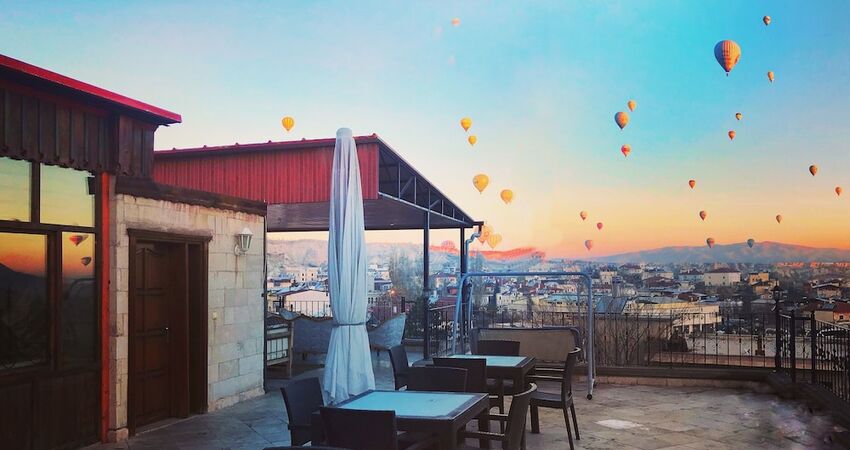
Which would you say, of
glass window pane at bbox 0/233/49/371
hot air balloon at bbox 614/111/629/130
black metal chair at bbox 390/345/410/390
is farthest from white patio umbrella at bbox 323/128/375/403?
hot air balloon at bbox 614/111/629/130

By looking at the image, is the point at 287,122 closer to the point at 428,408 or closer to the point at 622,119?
the point at 622,119

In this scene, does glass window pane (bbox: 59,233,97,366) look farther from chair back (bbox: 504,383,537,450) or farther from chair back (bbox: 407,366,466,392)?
chair back (bbox: 504,383,537,450)

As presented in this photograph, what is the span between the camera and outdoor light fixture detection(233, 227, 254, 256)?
25.5ft

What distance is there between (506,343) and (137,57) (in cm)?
1113

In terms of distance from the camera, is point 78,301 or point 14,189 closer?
point 14,189

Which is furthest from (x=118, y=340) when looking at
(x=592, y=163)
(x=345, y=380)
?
(x=592, y=163)

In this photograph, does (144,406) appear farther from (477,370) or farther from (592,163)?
(592,163)

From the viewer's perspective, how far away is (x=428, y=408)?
3979mm

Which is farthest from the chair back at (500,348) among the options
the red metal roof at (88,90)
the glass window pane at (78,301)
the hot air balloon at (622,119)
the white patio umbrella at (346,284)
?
the hot air balloon at (622,119)

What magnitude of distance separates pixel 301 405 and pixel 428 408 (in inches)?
32.9

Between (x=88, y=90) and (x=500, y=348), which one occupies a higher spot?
(x=88, y=90)

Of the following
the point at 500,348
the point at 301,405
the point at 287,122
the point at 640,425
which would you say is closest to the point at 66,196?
the point at 301,405

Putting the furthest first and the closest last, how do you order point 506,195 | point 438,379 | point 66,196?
point 506,195
point 66,196
point 438,379

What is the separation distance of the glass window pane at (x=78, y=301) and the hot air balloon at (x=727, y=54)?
13.9 m
